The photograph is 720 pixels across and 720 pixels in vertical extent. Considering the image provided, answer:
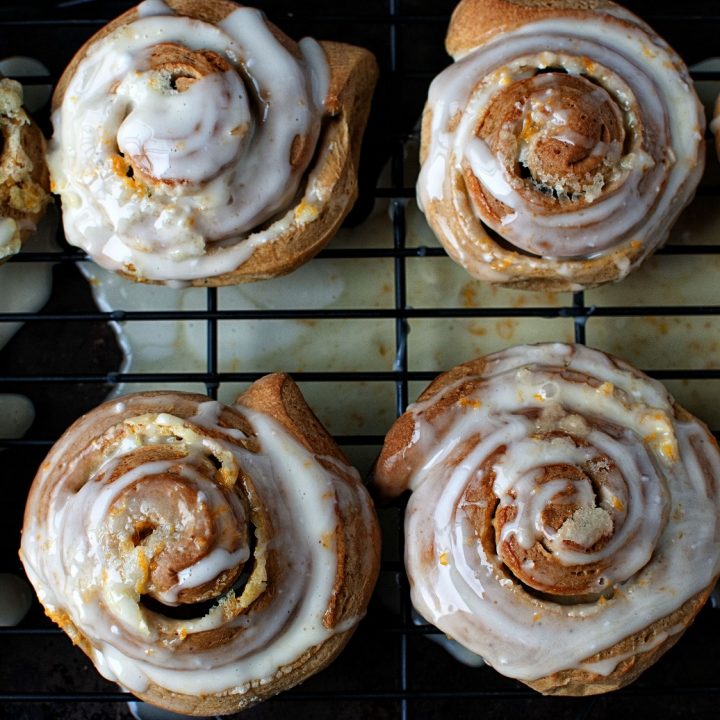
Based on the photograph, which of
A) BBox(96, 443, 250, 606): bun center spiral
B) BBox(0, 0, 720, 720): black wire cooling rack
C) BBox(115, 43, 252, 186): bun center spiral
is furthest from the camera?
BBox(0, 0, 720, 720): black wire cooling rack

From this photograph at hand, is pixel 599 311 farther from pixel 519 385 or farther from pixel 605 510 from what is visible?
pixel 605 510

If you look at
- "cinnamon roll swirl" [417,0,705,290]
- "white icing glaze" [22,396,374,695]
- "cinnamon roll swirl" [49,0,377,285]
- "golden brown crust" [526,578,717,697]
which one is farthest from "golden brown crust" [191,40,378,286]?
"golden brown crust" [526,578,717,697]

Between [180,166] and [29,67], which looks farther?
[29,67]

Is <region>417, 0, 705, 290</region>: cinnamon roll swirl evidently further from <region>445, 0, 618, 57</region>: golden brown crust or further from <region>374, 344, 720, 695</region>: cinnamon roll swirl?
<region>374, 344, 720, 695</region>: cinnamon roll swirl

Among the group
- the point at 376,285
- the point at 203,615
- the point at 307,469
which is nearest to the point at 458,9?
the point at 376,285

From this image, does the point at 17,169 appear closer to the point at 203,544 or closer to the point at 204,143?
the point at 204,143
